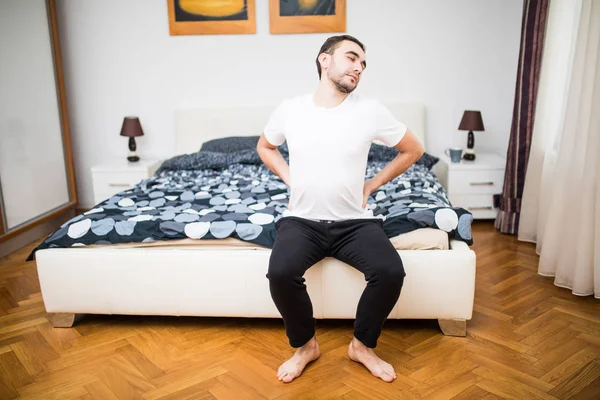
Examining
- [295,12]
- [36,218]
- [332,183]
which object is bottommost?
[36,218]

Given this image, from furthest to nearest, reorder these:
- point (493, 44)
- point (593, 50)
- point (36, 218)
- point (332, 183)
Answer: point (493, 44) → point (36, 218) → point (593, 50) → point (332, 183)

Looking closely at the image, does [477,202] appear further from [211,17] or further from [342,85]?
[211,17]

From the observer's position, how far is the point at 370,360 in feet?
6.39

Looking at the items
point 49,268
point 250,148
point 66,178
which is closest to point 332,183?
point 49,268

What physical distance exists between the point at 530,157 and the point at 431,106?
1.02m

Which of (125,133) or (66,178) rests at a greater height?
(125,133)

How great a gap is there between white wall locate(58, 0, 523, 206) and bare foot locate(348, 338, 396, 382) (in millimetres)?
2538

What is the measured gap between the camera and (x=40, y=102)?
147 inches

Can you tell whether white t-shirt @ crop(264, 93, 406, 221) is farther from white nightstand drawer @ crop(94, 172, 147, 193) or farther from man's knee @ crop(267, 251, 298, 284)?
white nightstand drawer @ crop(94, 172, 147, 193)

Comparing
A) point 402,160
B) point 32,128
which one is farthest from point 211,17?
point 402,160

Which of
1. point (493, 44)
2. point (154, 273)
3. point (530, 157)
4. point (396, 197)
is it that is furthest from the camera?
point (493, 44)

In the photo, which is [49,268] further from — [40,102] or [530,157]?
[530,157]

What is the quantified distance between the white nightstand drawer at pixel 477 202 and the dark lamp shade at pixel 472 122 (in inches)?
19.2

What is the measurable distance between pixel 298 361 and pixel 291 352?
0.16m
